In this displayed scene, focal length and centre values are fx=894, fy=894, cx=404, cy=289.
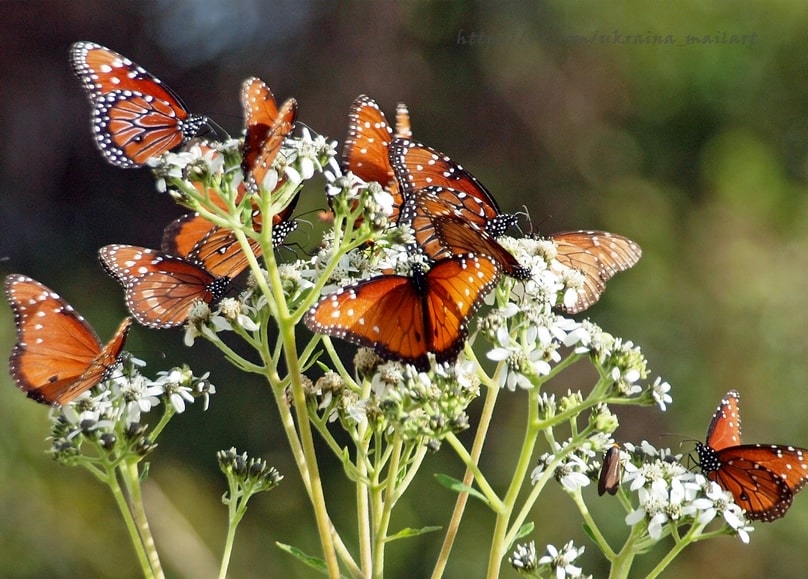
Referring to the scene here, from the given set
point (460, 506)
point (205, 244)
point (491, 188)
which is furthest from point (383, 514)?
point (491, 188)

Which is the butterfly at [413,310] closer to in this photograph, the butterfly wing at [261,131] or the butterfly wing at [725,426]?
the butterfly wing at [261,131]

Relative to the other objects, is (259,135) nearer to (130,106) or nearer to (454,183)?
(454,183)

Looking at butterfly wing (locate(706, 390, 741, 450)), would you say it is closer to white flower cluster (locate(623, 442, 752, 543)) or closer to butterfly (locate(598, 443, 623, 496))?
white flower cluster (locate(623, 442, 752, 543))

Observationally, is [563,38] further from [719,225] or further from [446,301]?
[446,301]

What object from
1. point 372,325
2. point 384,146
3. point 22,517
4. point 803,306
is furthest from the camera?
point 803,306

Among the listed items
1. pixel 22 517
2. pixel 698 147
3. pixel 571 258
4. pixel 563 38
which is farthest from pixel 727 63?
pixel 22 517

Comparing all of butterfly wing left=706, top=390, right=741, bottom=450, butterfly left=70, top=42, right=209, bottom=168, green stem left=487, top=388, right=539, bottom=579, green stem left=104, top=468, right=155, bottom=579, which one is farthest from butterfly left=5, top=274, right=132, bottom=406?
butterfly wing left=706, top=390, right=741, bottom=450

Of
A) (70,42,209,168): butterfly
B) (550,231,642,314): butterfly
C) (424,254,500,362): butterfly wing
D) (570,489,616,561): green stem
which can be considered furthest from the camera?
(70,42,209,168): butterfly
